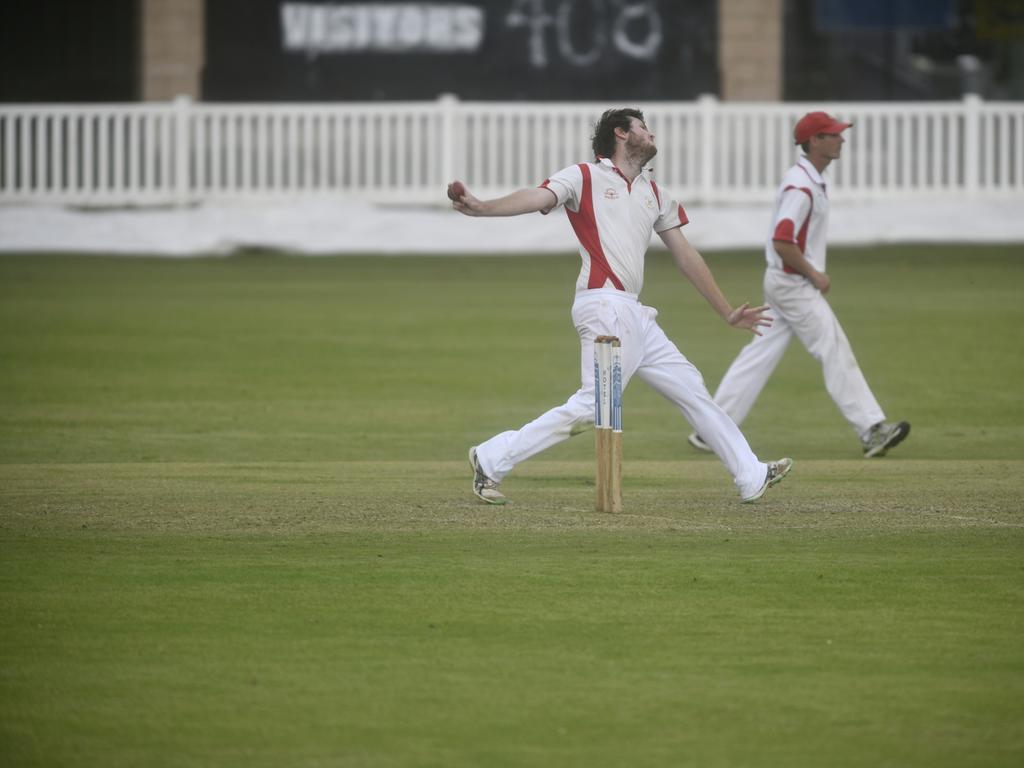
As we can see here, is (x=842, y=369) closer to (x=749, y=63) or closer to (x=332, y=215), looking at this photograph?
(x=332, y=215)

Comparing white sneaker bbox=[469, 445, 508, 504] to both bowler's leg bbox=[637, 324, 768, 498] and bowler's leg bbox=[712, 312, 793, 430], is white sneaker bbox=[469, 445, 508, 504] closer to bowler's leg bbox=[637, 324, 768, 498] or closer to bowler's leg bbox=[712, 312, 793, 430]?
bowler's leg bbox=[637, 324, 768, 498]

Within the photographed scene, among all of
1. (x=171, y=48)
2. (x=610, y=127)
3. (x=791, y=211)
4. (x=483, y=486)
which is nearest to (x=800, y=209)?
(x=791, y=211)

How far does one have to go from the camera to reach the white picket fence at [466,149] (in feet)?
84.5

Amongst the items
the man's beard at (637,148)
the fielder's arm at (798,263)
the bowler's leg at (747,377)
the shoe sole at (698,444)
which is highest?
the man's beard at (637,148)

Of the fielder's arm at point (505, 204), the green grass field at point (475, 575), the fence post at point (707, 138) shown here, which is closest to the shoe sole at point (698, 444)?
the green grass field at point (475, 575)

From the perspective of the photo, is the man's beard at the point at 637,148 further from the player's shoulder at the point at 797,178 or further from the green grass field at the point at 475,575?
the player's shoulder at the point at 797,178

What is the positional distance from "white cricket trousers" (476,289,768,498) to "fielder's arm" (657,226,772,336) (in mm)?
317

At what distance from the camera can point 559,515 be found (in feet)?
30.7

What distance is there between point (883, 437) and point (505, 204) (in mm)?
4161

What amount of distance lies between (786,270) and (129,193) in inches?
629

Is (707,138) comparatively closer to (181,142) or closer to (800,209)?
(181,142)

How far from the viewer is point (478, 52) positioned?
95.5 feet

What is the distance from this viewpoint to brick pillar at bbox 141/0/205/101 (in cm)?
2844

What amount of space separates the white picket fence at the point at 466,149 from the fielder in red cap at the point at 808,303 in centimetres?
1380
